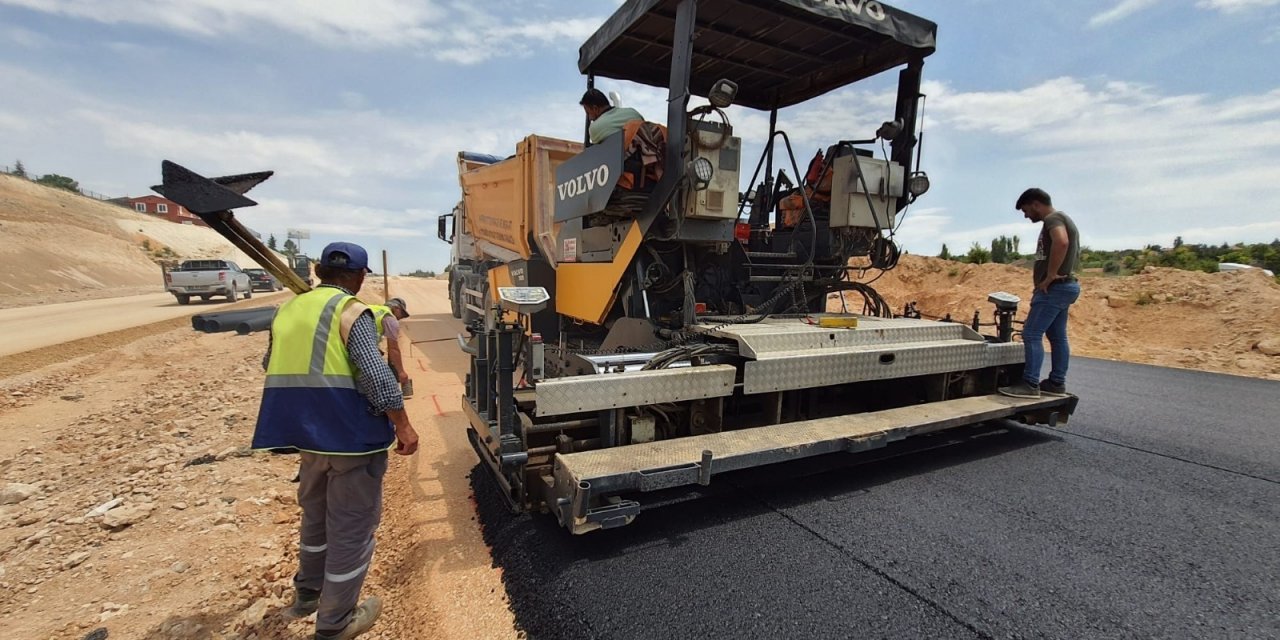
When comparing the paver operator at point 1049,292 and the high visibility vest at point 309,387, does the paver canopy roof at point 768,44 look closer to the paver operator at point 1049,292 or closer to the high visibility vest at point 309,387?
the paver operator at point 1049,292

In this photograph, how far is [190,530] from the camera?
315 centimetres

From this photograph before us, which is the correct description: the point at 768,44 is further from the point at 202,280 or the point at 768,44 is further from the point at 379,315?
the point at 202,280

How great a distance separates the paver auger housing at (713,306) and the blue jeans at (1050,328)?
7.1 inches

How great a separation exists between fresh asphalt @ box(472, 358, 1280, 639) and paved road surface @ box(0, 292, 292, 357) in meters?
12.4

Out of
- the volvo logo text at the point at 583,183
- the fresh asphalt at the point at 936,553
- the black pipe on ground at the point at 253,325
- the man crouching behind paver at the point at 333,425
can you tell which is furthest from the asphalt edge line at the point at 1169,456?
the black pipe on ground at the point at 253,325

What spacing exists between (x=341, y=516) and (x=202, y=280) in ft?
69.9

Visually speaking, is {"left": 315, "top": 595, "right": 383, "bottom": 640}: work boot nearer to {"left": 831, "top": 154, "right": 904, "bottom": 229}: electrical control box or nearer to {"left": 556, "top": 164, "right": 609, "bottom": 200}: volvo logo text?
{"left": 556, "top": 164, "right": 609, "bottom": 200}: volvo logo text

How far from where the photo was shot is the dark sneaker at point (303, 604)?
2.39 meters

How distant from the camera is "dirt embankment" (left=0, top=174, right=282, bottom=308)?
24734 mm

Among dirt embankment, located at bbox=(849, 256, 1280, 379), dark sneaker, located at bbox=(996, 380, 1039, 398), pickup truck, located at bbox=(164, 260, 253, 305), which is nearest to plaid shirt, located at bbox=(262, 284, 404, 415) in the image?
dark sneaker, located at bbox=(996, 380, 1039, 398)

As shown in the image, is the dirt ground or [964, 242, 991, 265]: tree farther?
[964, 242, 991, 265]: tree

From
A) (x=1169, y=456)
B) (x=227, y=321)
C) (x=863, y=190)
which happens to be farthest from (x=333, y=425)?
(x=1169, y=456)

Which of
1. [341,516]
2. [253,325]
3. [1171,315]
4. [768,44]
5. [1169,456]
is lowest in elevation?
[1169,456]

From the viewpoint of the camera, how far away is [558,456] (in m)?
2.76
